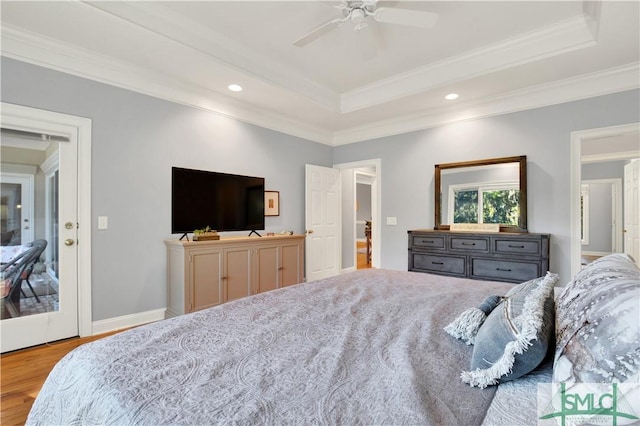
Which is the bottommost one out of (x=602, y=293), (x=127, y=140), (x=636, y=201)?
(x=602, y=293)

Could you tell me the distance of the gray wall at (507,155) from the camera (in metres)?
3.40

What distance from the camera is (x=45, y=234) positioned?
280 centimetres

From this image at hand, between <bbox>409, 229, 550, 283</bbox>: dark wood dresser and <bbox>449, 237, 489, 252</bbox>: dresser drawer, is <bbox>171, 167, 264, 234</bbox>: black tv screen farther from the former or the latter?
<bbox>449, 237, 489, 252</bbox>: dresser drawer

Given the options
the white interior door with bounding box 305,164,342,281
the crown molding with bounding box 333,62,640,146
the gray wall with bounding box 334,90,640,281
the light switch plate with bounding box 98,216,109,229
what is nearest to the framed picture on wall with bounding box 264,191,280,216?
the white interior door with bounding box 305,164,342,281

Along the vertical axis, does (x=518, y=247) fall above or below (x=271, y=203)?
below

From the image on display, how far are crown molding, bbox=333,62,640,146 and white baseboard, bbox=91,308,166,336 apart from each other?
3.79 meters

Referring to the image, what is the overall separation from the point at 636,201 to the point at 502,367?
21.9 ft

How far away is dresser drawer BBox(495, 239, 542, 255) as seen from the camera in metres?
3.33

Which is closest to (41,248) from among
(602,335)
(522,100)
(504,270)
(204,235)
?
(204,235)

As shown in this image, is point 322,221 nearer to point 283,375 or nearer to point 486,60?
point 486,60

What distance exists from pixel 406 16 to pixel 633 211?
6.02m

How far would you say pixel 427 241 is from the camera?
13.1ft

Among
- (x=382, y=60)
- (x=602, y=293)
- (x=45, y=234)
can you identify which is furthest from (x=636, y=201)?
(x=45, y=234)

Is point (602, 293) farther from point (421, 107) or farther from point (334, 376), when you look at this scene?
point (421, 107)
